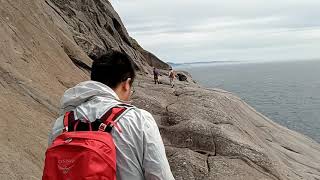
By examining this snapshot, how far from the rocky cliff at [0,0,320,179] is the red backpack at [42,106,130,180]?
6526 millimetres

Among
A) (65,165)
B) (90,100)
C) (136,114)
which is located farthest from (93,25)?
(65,165)

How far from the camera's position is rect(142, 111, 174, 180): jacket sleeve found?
4297 mm

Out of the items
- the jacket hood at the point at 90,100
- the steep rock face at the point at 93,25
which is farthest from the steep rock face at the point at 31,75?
the jacket hood at the point at 90,100

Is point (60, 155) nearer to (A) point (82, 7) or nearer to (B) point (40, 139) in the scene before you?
(B) point (40, 139)

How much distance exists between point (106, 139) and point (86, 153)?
24 centimetres

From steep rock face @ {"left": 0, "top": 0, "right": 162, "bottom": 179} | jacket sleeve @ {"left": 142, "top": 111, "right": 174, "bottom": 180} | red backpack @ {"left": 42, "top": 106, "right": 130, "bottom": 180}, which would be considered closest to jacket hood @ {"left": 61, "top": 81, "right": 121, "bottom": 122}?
red backpack @ {"left": 42, "top": 106, "right": 130, "bottom": 180}

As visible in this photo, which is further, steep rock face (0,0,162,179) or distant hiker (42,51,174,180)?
steep rock face (0,0,162,179)

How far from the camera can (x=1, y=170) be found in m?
10.2

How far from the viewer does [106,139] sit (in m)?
4.20

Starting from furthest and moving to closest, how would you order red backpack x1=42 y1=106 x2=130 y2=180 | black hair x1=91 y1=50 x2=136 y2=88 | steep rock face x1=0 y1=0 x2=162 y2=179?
steep rock face x1=0 y1=0 x2=162 y2=179, black hair x1=91 y1=50 x2=136 y2=88, red backpack x1=42 y1=106 x2=130 y2=180

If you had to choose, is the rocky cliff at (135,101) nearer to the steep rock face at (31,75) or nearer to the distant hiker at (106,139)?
the steep rock face at (31,75)

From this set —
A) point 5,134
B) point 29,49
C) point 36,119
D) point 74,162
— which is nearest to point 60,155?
point 74,162

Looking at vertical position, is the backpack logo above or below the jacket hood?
below

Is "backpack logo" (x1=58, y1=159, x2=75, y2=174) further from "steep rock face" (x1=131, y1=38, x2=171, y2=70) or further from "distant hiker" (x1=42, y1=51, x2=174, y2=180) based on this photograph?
"steep rock face" (x1=131, y1=38, x2=171, y2=70)
